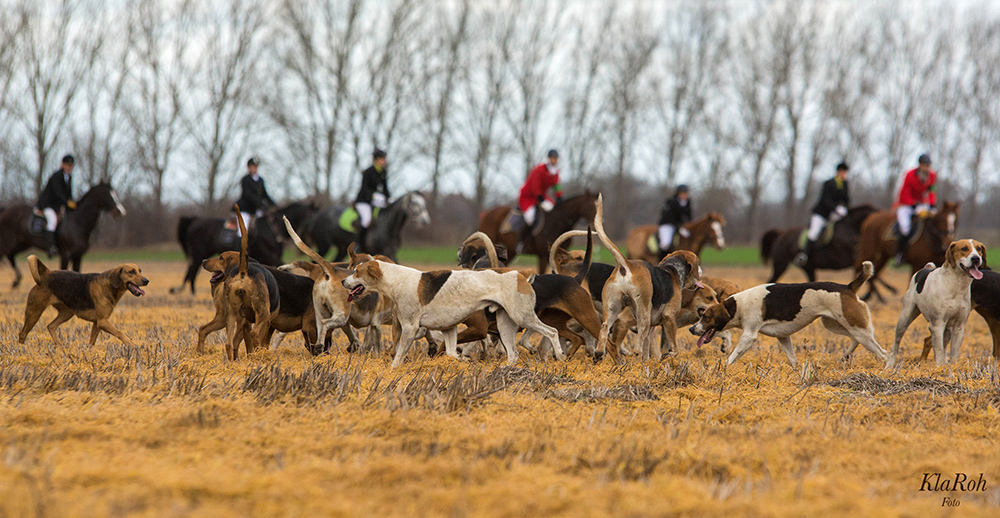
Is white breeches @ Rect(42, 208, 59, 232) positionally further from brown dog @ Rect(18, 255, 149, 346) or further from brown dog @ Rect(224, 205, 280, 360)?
brown dog @ Rect(224, 205, 280, 360)

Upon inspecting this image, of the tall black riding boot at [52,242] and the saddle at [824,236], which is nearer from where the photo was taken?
the tall black riding boot at [52,242]

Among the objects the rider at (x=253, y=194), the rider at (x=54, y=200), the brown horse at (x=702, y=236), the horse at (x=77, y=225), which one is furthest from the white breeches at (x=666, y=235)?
the rider at (x=54, y=200)

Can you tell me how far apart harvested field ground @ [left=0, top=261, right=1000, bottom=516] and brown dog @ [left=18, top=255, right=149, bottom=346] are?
1.09 meters

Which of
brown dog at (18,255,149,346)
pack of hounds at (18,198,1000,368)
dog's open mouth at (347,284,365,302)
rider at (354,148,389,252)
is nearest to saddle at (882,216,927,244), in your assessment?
pack of hounds at (18,198,1000,368)

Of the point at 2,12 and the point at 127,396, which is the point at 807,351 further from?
the point at 2,12

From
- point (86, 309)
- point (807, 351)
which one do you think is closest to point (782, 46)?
point (807, 351)

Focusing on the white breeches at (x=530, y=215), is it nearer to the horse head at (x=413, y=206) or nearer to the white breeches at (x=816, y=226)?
the horse head at (x=413, y=206)

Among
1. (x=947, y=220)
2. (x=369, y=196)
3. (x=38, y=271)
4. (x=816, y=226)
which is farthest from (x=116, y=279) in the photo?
(x=816, y=226)

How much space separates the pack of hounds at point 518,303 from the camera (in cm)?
627

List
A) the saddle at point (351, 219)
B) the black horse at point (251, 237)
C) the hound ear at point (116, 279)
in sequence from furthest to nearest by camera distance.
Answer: the black horse at point (251, 237) < the saddle at point (351, 219) < the hound ear at point (116, 279)

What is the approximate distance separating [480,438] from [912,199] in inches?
515

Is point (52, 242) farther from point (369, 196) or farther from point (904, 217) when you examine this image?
point (904, 217)

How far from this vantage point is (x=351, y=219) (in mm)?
14836

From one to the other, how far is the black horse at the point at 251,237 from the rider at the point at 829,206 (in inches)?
382
